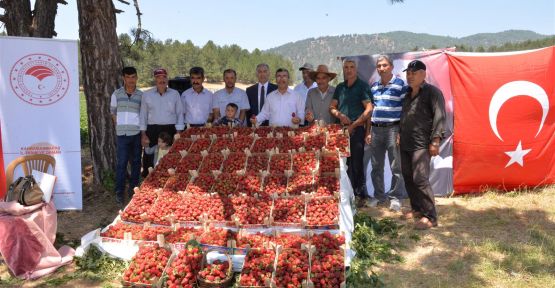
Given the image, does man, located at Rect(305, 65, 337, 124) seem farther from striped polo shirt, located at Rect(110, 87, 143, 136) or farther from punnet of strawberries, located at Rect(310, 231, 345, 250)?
striped polo shirt, located at Rect(110, 87, 143, 136)

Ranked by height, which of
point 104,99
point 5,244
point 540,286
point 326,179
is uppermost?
point 104,99

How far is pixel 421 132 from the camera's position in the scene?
15.9 ft

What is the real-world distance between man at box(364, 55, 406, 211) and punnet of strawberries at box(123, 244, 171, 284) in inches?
123

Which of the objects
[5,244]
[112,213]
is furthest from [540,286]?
[112,213]

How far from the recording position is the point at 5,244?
150 inches

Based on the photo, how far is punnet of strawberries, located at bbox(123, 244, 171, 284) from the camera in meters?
3.39

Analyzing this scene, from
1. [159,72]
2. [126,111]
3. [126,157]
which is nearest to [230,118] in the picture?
[159,72]

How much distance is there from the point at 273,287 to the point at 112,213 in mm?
3519

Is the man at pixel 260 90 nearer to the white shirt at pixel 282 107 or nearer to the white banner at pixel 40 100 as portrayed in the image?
the white shirt at pixel 282 107

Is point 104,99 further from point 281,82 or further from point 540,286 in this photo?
point 540,286

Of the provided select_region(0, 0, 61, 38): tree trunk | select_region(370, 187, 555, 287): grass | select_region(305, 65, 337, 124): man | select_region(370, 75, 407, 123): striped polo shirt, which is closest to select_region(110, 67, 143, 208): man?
select_region(305, 65, 337, 124): man

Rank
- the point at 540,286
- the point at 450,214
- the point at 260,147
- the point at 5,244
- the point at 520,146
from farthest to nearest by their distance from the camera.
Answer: the point at 520,146 → the point at 450,214 → the point at 260,147 → the point at 5,244 → the point at 540,286

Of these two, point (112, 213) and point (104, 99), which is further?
point (104, 99)

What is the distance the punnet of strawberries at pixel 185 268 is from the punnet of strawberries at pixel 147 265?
10 centimetres
